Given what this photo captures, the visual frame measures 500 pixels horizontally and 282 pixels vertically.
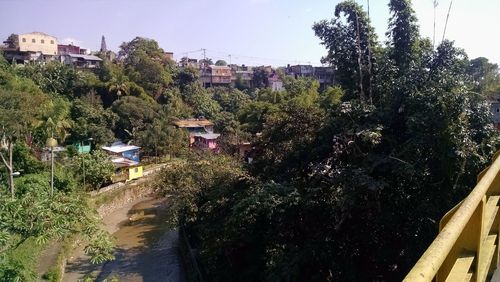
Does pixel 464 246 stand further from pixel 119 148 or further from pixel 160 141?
pixel 160 141

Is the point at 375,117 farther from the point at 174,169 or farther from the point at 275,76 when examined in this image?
the point at 275,76

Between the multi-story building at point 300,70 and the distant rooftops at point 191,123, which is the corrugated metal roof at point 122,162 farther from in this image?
the multi-story building at point 300,70

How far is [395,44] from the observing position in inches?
465

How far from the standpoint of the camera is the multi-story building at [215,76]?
66.2 metres

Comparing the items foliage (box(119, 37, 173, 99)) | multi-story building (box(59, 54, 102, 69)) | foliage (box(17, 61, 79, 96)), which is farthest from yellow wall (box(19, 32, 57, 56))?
foliage (box(17, 61, 79, 96))

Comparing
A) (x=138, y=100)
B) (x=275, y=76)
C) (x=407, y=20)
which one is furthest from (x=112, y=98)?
(x=407, y=20)

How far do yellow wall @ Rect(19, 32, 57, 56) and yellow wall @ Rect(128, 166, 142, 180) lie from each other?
38.5 m

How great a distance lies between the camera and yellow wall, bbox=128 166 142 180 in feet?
95.8

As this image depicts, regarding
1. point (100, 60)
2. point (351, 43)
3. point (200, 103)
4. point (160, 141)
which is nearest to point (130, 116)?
point (160, 141)

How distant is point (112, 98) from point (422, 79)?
121ft

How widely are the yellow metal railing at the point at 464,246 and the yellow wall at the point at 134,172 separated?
28654 millimetres

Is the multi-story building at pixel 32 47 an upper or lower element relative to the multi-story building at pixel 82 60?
upper

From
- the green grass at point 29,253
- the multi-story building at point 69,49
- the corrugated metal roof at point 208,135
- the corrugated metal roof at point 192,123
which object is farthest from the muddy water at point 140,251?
the multi-story building at point 69,49

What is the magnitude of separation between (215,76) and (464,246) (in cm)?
6619
